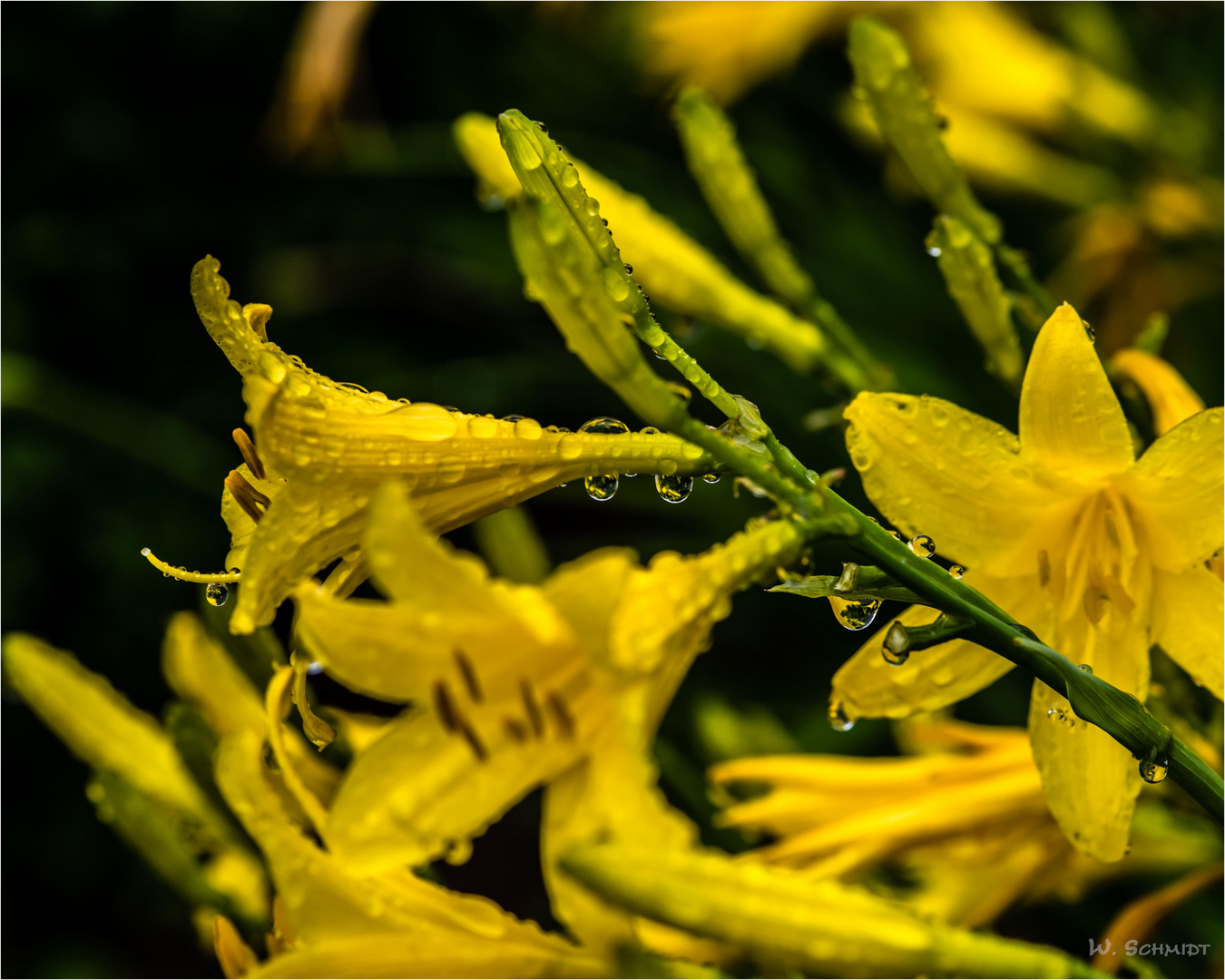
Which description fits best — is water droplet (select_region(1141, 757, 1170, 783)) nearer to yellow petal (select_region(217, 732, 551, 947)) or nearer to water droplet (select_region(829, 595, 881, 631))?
water droplet (select_region(829, 595, 881, 631))

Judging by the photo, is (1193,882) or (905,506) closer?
(905,506)

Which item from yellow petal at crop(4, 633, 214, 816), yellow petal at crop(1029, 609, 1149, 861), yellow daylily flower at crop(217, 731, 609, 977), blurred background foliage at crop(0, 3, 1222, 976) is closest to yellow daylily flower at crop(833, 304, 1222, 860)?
yellow petal at crop(1029, 609, 1149, 861)

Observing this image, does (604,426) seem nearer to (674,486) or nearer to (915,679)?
(674,486)

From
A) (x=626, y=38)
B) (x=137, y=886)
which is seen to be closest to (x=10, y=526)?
(x=137, y=886)

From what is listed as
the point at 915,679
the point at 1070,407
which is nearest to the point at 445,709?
the point at 915,679

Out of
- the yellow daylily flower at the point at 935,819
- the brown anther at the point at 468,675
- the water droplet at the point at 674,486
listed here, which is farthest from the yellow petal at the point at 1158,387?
the brown anther at the point at 468,675

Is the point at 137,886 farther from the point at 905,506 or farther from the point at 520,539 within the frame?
the point at 905,506

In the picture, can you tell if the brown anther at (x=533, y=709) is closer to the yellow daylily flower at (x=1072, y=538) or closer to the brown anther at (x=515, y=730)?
the brown anther at (x=515, y=730)
